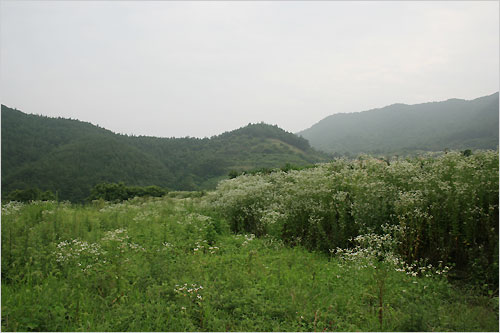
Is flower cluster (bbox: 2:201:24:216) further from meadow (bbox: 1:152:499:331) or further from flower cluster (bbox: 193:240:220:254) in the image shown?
flower cluster (bbox: 193:240:220:254)

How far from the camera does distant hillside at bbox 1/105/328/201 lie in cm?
4650

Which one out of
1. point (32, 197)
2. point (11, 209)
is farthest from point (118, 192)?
point (11, 209)

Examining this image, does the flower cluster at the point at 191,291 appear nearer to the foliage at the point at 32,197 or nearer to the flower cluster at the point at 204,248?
the flower cluster at the point at 204,248

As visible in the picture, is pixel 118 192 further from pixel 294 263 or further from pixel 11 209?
pixel 294 263

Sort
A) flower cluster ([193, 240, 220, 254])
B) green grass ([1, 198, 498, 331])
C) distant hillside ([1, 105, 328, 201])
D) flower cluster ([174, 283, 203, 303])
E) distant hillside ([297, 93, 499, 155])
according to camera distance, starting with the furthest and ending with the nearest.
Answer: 1. distant hillside ([297, 93, 499, 155])
2. distant hillside ([1, 105, 328, 201])
3. flower cluster ([193, 240, 220, 254])
4. flower cluster ([174, 283, 203, 303])
5. green grass ([1, 198, 498, 331])

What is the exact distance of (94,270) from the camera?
495cm

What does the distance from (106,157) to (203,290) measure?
199ft

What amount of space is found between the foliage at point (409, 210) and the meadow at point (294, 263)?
0.03 meters

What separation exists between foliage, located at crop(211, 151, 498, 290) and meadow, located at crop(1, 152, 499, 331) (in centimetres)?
3

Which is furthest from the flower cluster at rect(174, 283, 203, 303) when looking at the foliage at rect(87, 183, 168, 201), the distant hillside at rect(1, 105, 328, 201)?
the distant hillside at rect(1, 105, 328, 201)

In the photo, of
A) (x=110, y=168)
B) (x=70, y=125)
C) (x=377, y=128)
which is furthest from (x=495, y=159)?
(x=377, y=128)

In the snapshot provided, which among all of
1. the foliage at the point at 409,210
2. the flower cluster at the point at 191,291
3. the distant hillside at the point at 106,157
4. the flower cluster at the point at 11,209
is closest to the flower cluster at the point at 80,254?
the flower cluster at the point at 191,291

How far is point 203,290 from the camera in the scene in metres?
4.35

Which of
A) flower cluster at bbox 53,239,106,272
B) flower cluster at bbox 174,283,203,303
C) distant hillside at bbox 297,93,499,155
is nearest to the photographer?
flower cluster at bbox 174,283,203,303
